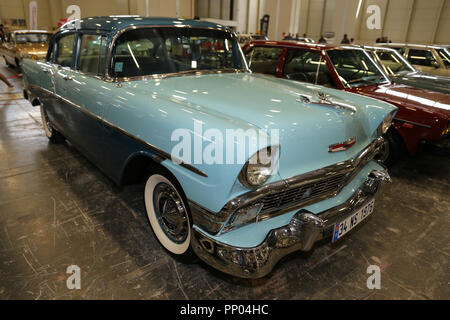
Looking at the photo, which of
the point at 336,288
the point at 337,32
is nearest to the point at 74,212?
the point at 336,288

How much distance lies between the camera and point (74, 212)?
2678 mm

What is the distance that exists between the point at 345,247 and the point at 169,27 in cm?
233

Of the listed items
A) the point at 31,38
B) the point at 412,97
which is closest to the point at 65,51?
the point at 412,97

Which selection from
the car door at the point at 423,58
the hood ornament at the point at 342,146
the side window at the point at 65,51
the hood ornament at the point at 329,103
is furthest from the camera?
the car door at the point at 423,58

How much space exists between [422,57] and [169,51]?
23.0 ft

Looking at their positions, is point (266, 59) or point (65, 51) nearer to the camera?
point (65, 51)

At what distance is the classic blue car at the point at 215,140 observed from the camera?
1.58m

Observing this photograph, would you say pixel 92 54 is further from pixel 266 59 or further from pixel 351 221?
pixel 266 59

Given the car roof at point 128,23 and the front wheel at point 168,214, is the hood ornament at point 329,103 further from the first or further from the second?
the car roof at point 128,23

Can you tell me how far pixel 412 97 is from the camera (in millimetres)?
3600

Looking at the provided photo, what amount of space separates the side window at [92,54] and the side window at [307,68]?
250 cm

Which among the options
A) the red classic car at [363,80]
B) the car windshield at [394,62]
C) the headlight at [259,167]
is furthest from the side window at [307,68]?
the headlight at [259,167]

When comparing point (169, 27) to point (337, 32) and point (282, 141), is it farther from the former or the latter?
point (337, 32)

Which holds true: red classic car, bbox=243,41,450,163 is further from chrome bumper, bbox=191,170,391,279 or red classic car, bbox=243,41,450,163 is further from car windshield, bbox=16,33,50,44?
car windshield, bbox=16,33,50,44
